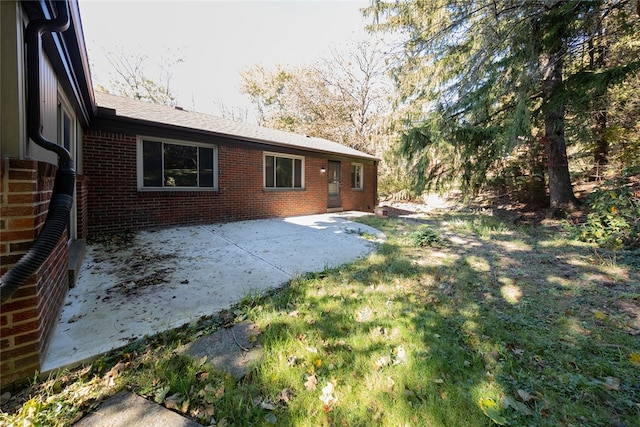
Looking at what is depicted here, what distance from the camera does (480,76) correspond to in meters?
6.71

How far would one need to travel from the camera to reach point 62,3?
2.03 m

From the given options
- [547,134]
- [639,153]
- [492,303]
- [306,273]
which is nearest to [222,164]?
[306,273]

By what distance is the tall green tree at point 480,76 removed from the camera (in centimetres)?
612

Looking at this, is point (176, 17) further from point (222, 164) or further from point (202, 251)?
point (202, 251)

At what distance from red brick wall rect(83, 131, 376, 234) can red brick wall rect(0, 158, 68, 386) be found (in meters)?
4.88

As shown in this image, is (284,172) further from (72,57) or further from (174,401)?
(174,401)

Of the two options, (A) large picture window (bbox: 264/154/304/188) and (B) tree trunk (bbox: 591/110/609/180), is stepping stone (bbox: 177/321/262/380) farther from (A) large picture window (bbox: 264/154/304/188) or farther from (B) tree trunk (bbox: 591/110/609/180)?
(B) tree trunk (bbox: 591/110/609/180)

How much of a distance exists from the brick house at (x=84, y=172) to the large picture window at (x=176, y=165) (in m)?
0.03

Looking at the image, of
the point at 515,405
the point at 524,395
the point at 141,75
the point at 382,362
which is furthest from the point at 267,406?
the point at 141,75

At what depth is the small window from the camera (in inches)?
507

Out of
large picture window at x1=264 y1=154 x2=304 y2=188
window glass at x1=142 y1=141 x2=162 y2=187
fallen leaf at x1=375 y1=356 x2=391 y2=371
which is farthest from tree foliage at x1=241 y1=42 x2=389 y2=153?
fallen leaf at x1=375 y1=356 x2=391 y2=371

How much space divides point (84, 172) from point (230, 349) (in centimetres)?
591

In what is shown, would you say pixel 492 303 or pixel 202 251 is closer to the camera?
pixel 492 303

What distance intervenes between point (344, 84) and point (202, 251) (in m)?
20.1
